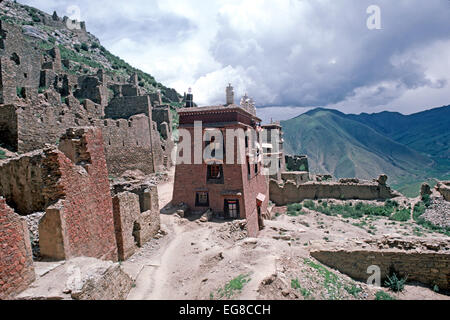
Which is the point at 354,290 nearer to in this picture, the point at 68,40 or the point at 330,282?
the point at 330,282

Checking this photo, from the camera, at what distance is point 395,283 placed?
12250mm

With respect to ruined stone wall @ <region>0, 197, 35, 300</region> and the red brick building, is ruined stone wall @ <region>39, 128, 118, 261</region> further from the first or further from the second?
the red brick building

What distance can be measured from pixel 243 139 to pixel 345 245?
9479 millimetres

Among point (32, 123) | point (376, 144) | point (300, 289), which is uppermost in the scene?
point (32, 123)

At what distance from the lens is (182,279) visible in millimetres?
10570

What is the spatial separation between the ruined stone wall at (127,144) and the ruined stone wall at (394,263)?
18715mm

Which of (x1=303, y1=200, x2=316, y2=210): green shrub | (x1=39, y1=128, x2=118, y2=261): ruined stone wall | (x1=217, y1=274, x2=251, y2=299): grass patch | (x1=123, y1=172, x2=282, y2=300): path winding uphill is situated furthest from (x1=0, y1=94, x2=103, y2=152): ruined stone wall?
(x1=303, y1=200, x2=316, y2=210): green shrub

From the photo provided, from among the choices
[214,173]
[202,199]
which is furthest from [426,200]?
[202,199]

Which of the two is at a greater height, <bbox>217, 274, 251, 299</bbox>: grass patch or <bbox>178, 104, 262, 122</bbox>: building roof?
<bbox>178, 104, 262, 122</bbox>: building roof

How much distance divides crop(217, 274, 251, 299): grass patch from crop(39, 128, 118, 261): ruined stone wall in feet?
14.7

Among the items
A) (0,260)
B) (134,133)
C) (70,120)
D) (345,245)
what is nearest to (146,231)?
(0,260)

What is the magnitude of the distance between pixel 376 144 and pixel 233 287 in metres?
134

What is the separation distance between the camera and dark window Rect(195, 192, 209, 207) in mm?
19625

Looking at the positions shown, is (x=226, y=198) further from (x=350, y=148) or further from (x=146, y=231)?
(x=350, y=148)
